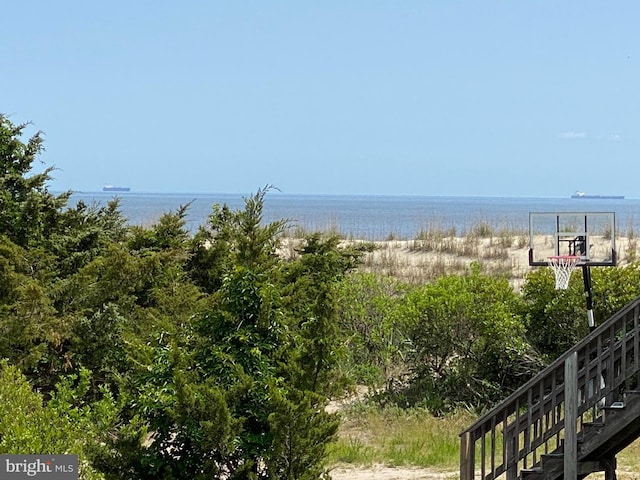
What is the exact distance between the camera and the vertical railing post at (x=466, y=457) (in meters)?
9.84

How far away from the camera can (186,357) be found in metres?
8.88

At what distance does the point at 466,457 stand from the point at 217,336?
300 centimetres

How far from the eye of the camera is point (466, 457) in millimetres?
9906

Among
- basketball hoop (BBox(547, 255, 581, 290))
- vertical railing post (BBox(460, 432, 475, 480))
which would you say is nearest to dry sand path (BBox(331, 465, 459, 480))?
vertical railing post (BBox(460, 432, 475, 480))

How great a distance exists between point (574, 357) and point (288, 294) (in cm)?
313

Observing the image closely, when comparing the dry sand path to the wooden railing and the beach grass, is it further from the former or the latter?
the wooden railing

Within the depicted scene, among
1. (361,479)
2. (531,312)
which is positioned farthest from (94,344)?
(531,312)

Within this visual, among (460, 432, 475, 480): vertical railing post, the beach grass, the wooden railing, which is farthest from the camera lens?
the beach grass

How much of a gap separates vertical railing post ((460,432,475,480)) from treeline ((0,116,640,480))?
1505 mm

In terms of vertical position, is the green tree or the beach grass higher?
the green tree

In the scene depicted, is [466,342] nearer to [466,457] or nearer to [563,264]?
[563,264]

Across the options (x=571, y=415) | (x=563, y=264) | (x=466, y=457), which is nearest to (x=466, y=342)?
(x=563, y=264)

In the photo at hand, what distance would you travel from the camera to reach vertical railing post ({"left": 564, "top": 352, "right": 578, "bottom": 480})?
9273mm

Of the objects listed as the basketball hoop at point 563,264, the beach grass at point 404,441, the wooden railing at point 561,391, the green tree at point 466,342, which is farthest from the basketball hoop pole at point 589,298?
the green tree at point 466,342
